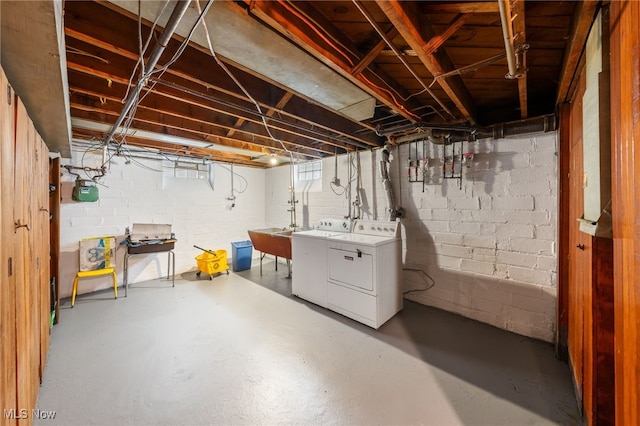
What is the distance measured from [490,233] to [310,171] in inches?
125

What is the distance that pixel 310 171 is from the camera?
15.8ft

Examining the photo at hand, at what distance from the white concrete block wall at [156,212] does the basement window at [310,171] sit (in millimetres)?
1134

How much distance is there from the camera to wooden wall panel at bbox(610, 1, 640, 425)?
722 mm

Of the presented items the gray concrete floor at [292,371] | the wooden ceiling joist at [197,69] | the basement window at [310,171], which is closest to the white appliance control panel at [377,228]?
the gray concrete floor at [292,371]

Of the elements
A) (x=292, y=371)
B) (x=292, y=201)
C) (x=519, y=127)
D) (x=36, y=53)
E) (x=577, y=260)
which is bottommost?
(x=292, y=371)

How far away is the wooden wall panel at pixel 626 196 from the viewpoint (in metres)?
0.72

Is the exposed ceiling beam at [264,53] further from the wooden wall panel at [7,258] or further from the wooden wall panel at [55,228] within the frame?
the wooden wall panel at [55,228]

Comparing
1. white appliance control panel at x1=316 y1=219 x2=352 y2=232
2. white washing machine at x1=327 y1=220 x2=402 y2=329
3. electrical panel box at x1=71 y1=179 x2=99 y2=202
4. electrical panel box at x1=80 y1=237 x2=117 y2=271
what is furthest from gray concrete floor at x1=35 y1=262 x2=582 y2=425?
electrical panel box at x1=71 y1=179 x2=99 y2=202

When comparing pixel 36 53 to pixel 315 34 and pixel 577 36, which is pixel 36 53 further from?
pixel 577 36

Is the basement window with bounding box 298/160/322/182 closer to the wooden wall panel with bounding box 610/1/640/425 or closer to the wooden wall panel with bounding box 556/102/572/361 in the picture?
the wooden wall panel with bounding box 556/102/572/361

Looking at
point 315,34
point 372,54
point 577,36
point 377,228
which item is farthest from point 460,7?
point 377,228

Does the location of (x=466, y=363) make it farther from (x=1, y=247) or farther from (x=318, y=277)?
(x=1, y=247)

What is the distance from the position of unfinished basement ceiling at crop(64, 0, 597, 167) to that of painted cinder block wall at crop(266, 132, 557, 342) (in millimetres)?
522

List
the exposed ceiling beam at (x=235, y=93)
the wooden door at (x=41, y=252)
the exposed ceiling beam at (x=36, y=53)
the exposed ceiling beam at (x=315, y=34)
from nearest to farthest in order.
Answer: the exposed ceiling beam at (x=36, y=53)
the exposed ceiling beam at (x=315, y=34)
the exposed ceiling beam at (x=235, y=93)
the wooden door at (x=41, y=252)
